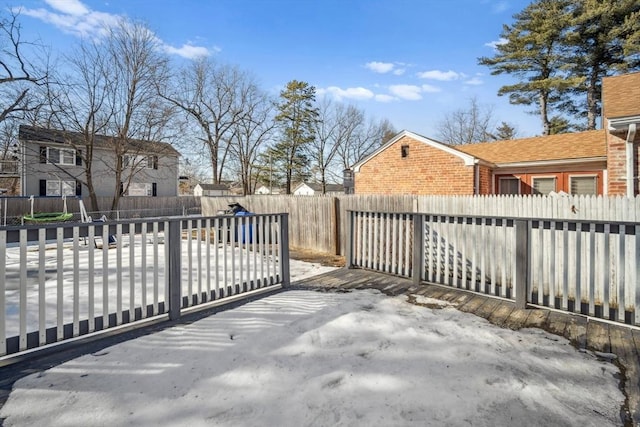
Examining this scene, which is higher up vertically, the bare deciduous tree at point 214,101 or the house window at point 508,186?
the bare deciduous tree at point 214,101

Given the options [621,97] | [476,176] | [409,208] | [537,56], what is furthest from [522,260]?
[537,56]

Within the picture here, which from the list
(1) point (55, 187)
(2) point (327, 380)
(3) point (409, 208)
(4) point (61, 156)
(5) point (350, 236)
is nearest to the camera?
(2) point (327, 380)

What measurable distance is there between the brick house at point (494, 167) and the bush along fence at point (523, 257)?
6609mm

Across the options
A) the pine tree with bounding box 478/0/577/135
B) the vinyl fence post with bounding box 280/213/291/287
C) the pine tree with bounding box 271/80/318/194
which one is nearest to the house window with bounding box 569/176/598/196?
the pine tree with bounding box 478/0/577/135

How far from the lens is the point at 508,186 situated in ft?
42.9

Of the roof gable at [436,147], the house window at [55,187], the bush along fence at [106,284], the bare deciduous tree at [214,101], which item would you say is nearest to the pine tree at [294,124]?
the bare deciduous tree at [214,101]

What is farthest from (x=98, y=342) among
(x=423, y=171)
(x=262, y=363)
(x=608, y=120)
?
(x=423, y=171)

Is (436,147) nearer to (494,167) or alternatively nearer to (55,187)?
(494,167)

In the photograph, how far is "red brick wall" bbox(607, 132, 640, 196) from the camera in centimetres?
688

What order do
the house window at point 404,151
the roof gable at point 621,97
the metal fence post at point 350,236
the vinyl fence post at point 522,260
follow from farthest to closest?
the house window at point 404,151 → the roof gable at point 621,97 → the metal fence post at point 350,236 → the vinyl fence post at point 522,260

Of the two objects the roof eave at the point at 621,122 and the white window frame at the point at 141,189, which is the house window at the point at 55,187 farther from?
the roof eave at the point at 621,122

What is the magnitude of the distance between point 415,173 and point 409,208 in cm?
483

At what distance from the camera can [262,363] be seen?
2414mm

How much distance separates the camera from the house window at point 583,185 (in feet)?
37.3
